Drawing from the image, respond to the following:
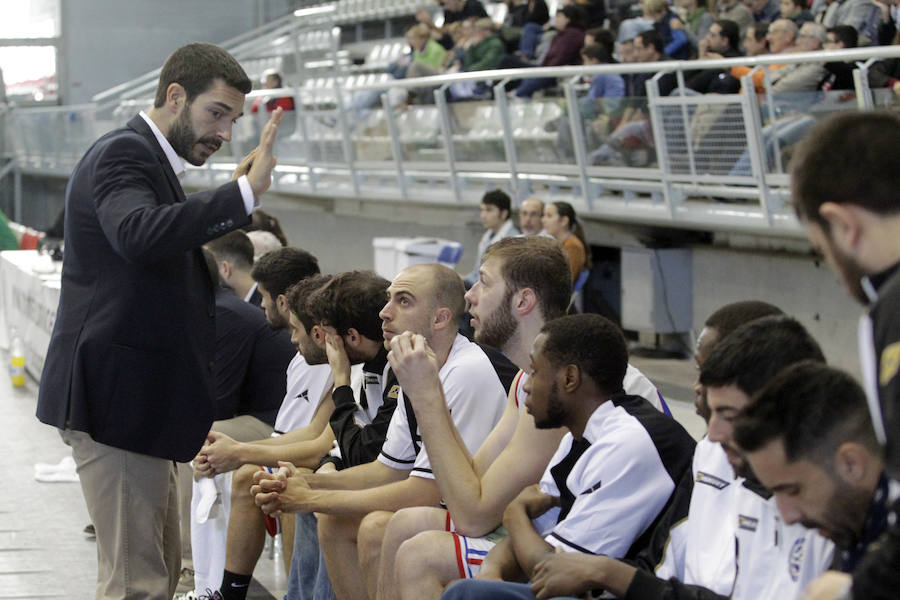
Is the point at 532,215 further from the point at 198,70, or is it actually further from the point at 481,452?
the point at 198,70

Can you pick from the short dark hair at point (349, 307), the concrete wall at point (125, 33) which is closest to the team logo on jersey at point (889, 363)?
the short dark hair at point (349, 307)

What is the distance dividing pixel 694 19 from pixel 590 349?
7327mm

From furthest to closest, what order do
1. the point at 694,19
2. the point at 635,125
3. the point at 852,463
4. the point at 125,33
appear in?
the point at 125,33 < the point at 694,19 < the point at 635,125 < the point at 852,463

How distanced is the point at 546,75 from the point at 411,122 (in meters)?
2.15

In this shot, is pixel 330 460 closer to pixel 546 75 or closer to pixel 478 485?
pixel 478 485

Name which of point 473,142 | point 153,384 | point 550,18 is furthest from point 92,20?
point 153,384

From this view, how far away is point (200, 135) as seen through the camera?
9.82 feet

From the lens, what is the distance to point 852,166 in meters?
1.50

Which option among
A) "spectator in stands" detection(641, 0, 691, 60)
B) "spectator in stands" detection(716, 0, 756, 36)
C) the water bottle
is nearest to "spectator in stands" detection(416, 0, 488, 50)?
"spectator in stands" detection(641, 0, 691, 60)

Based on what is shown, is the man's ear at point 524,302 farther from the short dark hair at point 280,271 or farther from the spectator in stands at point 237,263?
the spectator in stands at point 237,263

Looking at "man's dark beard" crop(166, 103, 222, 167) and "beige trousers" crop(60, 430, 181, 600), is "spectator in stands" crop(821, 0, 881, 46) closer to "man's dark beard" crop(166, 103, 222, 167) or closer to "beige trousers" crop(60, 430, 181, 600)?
"man's dark beard" crop(166, 103, 222, 167)

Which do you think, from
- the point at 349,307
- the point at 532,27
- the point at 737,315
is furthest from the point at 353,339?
the point at 532,27

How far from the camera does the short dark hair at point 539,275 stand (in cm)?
336

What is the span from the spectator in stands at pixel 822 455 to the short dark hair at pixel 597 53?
7164mm
